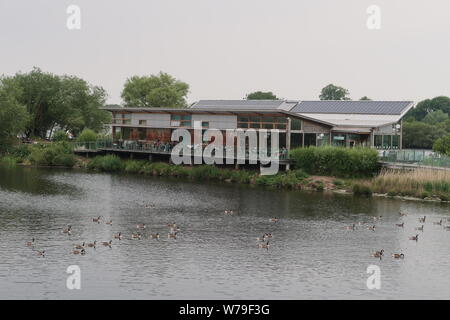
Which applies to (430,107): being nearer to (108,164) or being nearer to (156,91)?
(156,91)

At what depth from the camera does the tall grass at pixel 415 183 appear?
58656 mm

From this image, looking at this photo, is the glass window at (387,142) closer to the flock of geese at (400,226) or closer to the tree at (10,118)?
the flock of geese at (400,226)

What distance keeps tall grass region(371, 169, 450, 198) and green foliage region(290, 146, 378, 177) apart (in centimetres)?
296

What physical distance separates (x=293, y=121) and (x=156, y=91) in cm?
4827

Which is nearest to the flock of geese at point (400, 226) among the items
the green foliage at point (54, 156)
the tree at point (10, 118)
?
the green foliage at point (54, 156)

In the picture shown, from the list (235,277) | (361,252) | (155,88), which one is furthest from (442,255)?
(155,88)

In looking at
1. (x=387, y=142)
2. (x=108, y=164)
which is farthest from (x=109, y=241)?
(x=387, y=142)

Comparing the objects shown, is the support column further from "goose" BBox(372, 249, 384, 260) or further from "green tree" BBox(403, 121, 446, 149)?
"green tree" BBox(403, 121, 446, 149)

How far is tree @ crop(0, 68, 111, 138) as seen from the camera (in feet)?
345

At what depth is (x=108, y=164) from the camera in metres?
80.7

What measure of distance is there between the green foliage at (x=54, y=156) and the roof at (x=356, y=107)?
30134 mm

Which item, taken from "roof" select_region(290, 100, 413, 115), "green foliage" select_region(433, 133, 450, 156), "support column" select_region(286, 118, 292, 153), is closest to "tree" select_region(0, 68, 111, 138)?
"roof" select_region(290, 100, 413, 115)

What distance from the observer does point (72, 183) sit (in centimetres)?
6656
